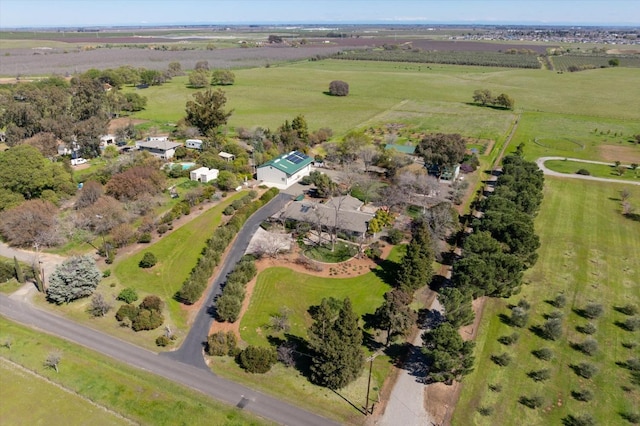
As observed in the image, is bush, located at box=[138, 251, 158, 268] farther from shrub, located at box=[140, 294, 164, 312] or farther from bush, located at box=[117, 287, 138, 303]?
shrub, located at box=[140, 294, 164, 312]

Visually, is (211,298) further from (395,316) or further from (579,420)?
(579,420)

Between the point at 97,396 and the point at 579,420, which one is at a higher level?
the point at 97,396

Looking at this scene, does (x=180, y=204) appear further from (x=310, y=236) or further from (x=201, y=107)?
(x=201, y=107)

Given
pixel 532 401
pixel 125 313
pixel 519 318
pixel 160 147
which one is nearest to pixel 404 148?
pixel 160 147

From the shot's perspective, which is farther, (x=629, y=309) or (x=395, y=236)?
(x=395, y=236)

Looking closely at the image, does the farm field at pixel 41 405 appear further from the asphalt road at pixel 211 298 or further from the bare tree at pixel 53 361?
the asphalt road at pixel 211 298

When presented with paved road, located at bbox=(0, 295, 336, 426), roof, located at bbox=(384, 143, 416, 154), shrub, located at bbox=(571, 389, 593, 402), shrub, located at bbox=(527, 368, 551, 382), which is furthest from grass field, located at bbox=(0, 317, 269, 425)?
roof, located at bbox=(384, 143, 416, 154)
